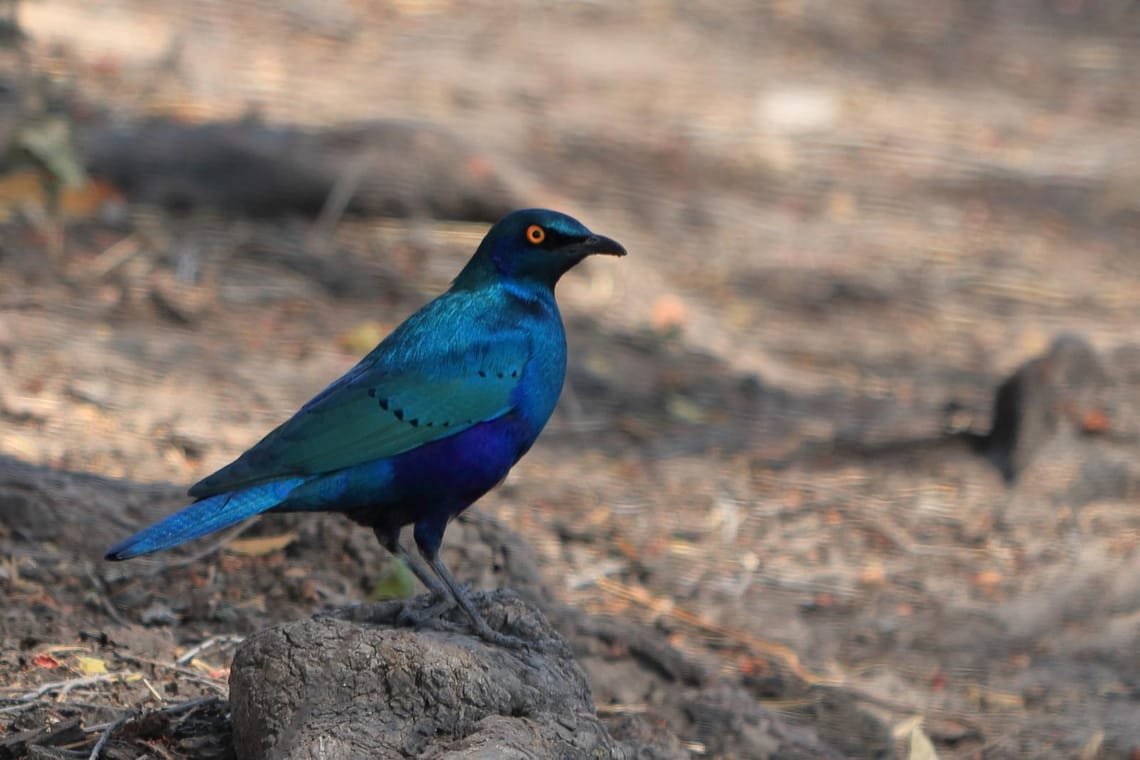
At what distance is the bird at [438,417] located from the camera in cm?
371

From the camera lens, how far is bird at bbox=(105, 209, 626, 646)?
3.71 meters

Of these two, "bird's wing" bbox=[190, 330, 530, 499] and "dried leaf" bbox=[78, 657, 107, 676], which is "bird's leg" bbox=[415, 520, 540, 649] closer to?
"bird's wing" bbox=[190, 330, 530, 499]

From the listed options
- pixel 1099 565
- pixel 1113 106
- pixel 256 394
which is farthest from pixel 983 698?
pixel 1113 106

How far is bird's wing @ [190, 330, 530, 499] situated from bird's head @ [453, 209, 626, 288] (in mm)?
215

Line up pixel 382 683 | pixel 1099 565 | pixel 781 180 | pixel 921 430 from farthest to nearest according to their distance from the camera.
Answer: 1. pixel 781 180
2. pixel 921 430
3. pixel 1099 565
4. pixel 382 683

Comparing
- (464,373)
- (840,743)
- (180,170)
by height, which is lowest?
(840,743)

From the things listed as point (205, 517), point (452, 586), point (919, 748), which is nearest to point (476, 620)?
point (452, 586)

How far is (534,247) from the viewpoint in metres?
4.15

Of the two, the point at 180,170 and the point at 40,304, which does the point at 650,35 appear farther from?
the point at 40,304

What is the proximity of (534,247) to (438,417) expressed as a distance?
1.80ft

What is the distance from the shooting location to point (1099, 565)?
6156mm

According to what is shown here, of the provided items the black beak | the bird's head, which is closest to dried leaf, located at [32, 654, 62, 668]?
the bird's head

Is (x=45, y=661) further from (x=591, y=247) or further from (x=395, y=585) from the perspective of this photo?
(x=591, y=247)

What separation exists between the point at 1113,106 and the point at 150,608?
10.0 metres
